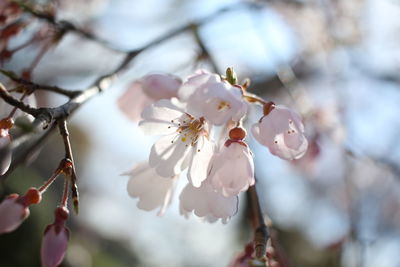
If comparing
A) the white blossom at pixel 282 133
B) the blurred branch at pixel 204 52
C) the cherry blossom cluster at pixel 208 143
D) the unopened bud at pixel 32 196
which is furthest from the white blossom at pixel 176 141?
the blurred branch at pixel 204 52

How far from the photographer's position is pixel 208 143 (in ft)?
2.94

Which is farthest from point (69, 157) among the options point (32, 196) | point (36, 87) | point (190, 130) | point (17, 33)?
point (17, 33)

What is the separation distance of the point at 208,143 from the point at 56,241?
32cm

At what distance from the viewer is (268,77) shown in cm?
309

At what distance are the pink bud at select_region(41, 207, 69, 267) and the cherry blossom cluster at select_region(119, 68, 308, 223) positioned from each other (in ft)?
0.67

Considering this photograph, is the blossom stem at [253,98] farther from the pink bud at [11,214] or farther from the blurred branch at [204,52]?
the blurred branch at [204,52]

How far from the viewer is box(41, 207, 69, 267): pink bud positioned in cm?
76

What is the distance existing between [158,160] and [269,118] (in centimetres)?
23

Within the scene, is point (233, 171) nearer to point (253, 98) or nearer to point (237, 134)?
point (237, 134)

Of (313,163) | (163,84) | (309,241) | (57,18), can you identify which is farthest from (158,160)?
(309,241)

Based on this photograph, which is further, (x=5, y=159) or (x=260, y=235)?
(x=260, y=235)

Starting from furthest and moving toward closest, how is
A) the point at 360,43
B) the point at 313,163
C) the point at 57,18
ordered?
the point at 360,43
the point at 313,163
the point at 57,18

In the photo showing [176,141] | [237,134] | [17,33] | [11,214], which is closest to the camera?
[11,214]

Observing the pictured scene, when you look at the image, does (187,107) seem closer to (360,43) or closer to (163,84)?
(163,84)
